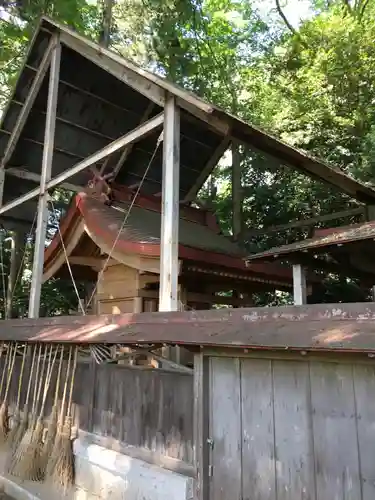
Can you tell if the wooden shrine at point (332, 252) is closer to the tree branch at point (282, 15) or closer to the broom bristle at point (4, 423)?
the broom bristle at point (4, 423)

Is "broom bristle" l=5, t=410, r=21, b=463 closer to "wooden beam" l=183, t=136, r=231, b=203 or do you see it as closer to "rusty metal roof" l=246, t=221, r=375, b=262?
"rusty metal roof" l=246, t=221, r=375, b=262

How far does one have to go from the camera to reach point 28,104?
878 centimetres

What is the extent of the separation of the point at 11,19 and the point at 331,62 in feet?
29.9

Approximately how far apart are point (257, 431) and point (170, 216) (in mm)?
2431

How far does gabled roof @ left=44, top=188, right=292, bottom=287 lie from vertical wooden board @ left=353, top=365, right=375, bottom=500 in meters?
2.99

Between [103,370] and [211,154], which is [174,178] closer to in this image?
[103,370]

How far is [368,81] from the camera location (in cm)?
1296

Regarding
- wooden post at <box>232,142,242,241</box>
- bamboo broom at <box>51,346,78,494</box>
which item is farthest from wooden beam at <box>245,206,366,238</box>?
bamboo broom at <box>51,346,78,494</box>

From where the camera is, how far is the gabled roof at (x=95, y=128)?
667 cm

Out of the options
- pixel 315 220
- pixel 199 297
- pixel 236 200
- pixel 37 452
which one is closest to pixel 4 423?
pixel 37 452

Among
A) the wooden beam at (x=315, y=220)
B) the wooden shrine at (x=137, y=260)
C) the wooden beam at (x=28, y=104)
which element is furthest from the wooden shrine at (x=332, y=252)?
the wooden beam at (x=28, y=104)

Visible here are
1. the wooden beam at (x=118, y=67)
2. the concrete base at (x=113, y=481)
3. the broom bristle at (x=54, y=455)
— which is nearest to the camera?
the concrete base at (x=113, y=481)

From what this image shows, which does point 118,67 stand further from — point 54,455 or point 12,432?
point 12,432

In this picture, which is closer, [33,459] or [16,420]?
[33,459]
